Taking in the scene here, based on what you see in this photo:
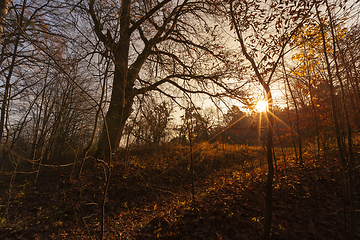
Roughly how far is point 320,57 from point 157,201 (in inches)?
235

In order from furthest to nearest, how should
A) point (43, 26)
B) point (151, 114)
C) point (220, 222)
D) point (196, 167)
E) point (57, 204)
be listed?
point (196, 167)
point (151, 114)
point (43, 26)
point (57, 204)
point (220, 222)

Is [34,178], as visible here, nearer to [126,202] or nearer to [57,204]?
[57,204]

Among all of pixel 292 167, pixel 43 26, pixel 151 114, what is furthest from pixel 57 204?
pixel 292 167

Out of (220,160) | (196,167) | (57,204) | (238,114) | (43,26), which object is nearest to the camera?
(57,204)

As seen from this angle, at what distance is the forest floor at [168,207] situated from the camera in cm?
341

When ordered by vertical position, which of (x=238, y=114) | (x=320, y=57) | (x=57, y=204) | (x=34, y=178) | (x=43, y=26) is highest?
(x=43, y=26)

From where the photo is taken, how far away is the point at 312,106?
6219 millimetres

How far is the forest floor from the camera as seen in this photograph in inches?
134

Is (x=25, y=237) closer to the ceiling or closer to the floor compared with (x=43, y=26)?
closer to the floor

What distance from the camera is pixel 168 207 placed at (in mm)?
4852

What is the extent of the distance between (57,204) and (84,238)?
70.8 inches

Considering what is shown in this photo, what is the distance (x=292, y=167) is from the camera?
239 inches

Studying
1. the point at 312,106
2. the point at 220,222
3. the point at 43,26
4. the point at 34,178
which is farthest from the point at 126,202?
the point at 312,106

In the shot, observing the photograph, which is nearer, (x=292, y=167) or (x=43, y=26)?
(x=43, y=26)
